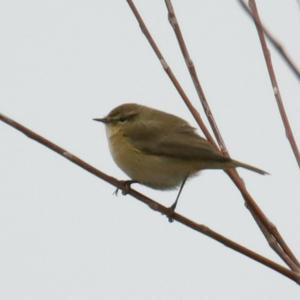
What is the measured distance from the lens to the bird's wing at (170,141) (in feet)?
15.5

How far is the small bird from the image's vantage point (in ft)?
15.7

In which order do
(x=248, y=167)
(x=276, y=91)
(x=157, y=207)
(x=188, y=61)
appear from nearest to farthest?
(x=276, y=91) < (x=188, y=61) < (x=157, y=207) < (x=248, y=167)

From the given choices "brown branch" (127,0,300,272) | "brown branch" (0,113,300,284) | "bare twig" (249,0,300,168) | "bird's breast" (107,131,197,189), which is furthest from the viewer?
"bird's breast" (107,131,197,189)

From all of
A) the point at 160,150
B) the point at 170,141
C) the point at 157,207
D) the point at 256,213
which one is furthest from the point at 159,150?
the point at 256,213

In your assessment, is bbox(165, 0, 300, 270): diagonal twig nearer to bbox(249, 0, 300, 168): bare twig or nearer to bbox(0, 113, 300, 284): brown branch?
bbox(0, 113, 300, 284): brown branch

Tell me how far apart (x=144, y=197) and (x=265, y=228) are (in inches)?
37.2

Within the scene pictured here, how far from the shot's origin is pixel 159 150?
5.09 meters

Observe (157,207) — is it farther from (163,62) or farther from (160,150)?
(160,150)

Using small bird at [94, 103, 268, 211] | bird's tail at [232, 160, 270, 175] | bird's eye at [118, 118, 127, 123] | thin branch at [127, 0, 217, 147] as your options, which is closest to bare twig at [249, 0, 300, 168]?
thin branch at [127, 0, 217, 147]

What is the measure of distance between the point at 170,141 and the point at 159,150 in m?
0.11

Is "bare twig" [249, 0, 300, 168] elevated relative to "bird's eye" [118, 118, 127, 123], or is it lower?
lower

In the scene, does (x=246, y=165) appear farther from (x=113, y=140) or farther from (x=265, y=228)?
(x=113, y=140)

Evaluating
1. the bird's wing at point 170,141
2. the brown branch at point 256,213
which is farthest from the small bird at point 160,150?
the brown branch at point 256,213

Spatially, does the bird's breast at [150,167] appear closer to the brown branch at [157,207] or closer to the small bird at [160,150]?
the small bird at [160,150]
